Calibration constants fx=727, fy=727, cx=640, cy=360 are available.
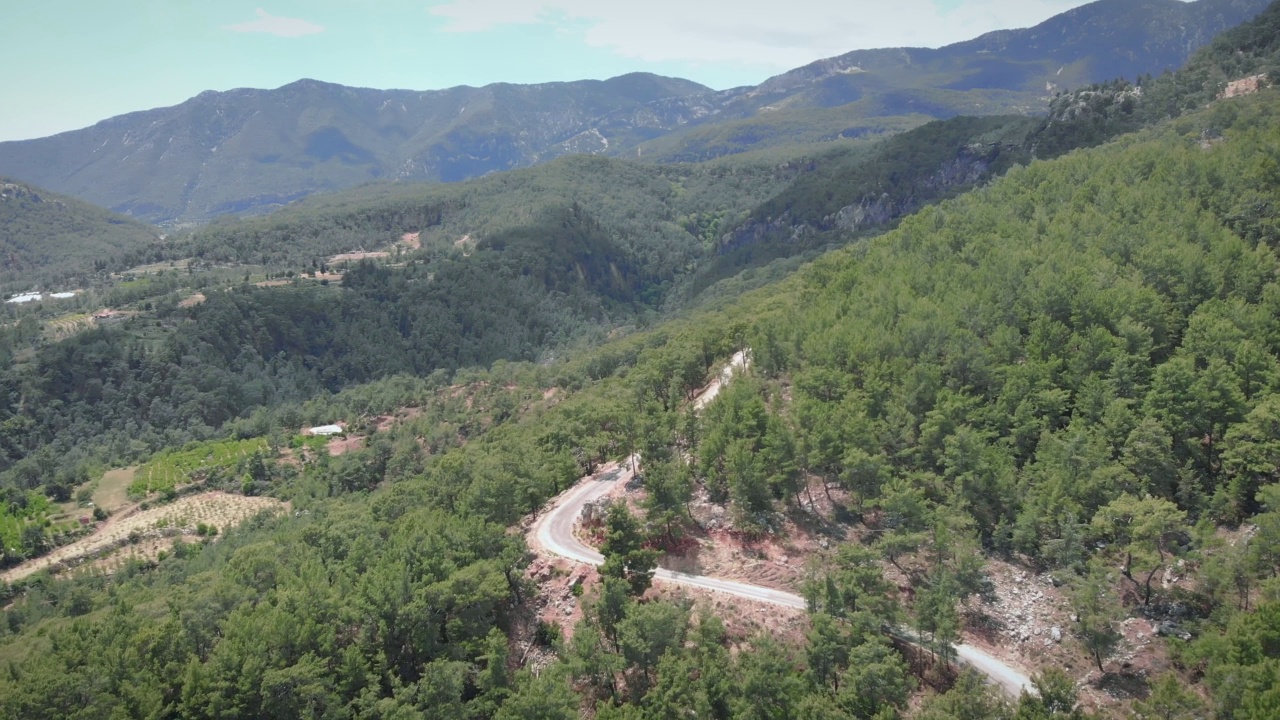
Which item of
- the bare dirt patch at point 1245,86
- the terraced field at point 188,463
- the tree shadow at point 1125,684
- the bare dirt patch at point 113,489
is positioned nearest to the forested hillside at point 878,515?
the tree shadow at point 1125,684

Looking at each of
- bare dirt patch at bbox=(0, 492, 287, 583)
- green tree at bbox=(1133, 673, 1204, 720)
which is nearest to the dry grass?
bare dirt patch at bbox=(0, 492, 287, 583)

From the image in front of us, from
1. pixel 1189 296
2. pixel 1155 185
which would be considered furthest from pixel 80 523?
pixel 1155 185

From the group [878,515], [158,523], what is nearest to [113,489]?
[158,523]

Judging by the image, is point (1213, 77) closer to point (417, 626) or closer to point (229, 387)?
point (417, 626)

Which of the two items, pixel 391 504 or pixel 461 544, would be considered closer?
pixel 461 544

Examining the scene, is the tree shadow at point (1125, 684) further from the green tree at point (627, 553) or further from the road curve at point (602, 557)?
the green tree at point (627, 553)
